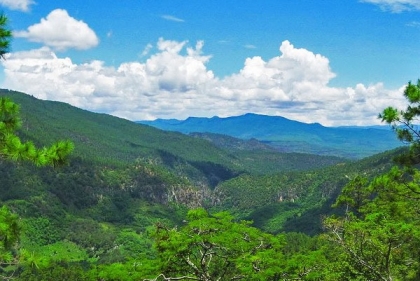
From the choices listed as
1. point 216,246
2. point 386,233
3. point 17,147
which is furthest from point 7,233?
point 386,233

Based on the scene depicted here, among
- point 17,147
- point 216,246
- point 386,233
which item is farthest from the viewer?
point 216,246

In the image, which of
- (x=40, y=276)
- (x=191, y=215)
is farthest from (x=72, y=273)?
(x=191, y=215)

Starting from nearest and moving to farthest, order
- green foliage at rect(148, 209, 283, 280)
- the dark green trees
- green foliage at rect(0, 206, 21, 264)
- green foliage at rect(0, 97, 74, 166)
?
green foliage at rect(0, 97, 74, 166) → green foliage at rect(0, 206, 21, 264) → the dark green trees → green foliage at rect(148, 209, 283, 280)

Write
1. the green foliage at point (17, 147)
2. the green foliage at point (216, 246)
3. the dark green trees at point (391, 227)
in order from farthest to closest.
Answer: the green foliage at point (216, 246)
the dark green trees at point (391, 227)
the green foliage at point (17, 147)

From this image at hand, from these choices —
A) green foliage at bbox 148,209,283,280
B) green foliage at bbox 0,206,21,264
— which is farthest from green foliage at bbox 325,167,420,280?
green foliage at bbox 0,206,21,264

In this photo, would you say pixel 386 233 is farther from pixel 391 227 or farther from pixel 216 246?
pixel 216 246

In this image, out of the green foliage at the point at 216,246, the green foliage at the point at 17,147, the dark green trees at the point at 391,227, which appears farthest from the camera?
the green foliage at the point at 216,246

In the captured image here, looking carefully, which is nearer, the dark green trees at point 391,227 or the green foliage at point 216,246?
the dark green trees at point 391,227

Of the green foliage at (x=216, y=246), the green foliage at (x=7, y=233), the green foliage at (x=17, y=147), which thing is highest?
the green foliage at (x=17, y=147)

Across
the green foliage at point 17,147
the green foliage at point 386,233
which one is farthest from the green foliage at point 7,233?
the green foliage at point 386,233

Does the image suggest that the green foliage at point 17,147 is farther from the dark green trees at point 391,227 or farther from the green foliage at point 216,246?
the dark green trees at point 391,227

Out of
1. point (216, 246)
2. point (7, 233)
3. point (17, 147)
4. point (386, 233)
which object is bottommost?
point (216, 246)

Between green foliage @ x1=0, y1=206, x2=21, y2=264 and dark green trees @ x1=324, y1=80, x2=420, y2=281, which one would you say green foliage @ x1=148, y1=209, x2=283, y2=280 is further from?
green foliage @ x1=0, y1=206, x2=21, y2=264

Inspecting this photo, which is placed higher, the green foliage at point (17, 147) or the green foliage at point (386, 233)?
the green foliage at point (17, 147)
